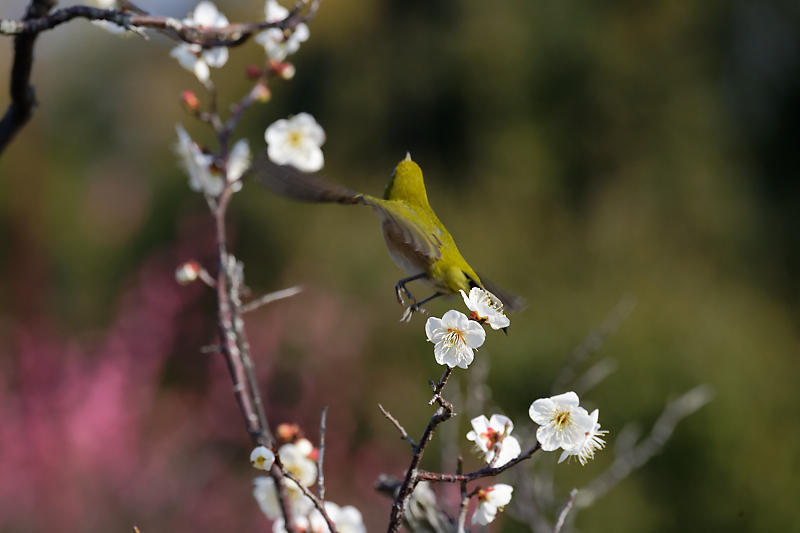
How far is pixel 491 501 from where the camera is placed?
919 millimetres

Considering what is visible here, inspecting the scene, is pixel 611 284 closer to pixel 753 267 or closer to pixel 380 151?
pixel 753 267

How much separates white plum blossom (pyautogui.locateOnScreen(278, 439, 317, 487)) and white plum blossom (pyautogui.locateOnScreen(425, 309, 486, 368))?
425mm

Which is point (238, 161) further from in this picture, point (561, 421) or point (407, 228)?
point (561, 421)

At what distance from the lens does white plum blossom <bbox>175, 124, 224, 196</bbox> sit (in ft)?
4.43

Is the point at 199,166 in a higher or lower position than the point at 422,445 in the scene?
higher

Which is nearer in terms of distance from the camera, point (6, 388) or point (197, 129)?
point (6, 388)

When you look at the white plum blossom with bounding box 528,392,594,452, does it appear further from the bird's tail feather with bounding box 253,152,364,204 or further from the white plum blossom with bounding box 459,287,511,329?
the bird's tail feather with bounding box 253,152,364,204

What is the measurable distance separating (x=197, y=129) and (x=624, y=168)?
11.3ft

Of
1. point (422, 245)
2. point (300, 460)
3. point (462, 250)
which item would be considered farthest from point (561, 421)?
point (462, 250)

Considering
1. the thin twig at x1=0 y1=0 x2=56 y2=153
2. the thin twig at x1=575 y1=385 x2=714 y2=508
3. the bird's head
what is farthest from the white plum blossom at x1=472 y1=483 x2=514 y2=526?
the thin twig at x1=0 y1=0 x2=56 y2=153

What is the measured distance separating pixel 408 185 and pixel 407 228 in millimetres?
123

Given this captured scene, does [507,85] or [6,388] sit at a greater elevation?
[507,85]

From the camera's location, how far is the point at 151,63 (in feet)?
25.7

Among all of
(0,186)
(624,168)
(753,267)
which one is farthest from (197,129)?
(753,267)
